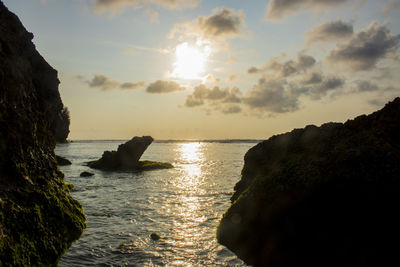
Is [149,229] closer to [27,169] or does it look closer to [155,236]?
[155,236]

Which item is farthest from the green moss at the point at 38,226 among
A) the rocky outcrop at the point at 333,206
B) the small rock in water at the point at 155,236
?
the rocky outcrop at the point at 333,206

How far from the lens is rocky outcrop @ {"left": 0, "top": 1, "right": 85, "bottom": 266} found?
669cm

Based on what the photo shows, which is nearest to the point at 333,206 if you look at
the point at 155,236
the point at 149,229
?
the point at 155,236

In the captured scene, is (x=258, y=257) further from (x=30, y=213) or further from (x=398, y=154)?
(x=30, y=213)

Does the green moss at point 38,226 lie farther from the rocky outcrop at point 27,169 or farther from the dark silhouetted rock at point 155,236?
the dark silhouetted rock at point 155,236

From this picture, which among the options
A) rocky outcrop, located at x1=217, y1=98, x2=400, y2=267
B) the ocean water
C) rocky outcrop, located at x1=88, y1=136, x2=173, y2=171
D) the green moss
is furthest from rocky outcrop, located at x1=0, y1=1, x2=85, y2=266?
rocky outcrop, located at x1=88, y1=136, x2=173, y2=171

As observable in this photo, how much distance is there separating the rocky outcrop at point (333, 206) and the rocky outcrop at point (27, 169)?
5216 mm

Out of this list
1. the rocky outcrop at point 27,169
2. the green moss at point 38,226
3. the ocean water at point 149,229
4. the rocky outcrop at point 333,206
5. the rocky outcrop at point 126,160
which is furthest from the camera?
the rocky outcrop at point 126,160

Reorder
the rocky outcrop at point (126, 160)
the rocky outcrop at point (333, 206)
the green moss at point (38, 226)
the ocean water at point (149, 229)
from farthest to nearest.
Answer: the rocky outcrop at point (126, 160) < the ocean water at point (149, 229) < the green moss at point (38, 226) < the rocky outcrop at point (333, 206)

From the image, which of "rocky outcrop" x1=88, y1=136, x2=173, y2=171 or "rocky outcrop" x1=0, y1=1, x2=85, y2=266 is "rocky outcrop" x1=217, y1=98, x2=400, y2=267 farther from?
"rocky outcrop" x1=88, y1=136, x2=173, y2=171

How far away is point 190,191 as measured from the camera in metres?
25.0

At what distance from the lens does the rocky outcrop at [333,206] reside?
19.6 feet

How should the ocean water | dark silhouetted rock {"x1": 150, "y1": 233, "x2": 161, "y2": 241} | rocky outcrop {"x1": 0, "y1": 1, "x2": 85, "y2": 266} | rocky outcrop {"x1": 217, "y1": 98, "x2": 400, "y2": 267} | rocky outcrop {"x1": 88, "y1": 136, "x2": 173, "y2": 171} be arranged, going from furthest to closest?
1. rocky outcrop {"x1": 88, "y1": 136, "x2": 173, "y2": 171}
2. dark silhouetted rock {"x1": 150, "y1": 233, "x2": 161, "y2": 241}
3. the ocean water
4. rocky outcrop {"x1": 0, "y1": 1, "x2": 85, "y2": 266}
5. rocky outcrop {"x1": 217, "y1": 98, "x2": 400, "y2": 267}

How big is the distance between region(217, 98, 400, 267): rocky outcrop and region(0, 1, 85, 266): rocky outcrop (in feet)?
17.1
